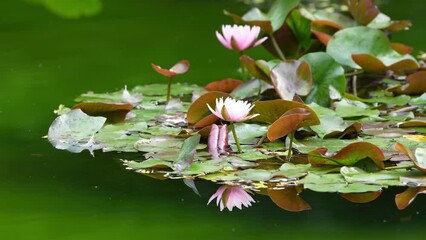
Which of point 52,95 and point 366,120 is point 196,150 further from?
point 52,95

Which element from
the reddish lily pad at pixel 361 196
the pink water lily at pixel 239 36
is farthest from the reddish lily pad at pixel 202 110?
the reddish lily pad at pixel 361 196

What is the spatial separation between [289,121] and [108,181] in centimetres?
50

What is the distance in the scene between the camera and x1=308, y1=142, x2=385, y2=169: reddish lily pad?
96.7 inches

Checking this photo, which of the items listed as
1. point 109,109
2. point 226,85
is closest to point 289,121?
point 109,109

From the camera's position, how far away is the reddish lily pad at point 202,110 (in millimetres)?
2910

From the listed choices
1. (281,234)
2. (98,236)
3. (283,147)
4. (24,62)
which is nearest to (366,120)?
(283,147)

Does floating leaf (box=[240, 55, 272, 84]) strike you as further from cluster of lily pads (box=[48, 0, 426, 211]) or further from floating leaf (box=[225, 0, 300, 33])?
floating leaf (box=[225, 0, 300, 33])

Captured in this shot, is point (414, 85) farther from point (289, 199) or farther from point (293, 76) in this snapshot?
point (289, 199)

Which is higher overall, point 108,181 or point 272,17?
point 272,17

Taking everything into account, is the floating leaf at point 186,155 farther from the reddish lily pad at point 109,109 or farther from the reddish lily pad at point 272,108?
the reddish lily pad at point 109,109

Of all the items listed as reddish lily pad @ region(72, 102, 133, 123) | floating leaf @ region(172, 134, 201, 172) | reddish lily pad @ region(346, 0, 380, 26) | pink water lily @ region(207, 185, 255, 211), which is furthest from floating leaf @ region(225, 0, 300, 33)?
pink water lily @ region(207, 185, 255, 211)

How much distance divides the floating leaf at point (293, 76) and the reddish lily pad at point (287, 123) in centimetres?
43

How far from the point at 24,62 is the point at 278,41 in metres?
1.14

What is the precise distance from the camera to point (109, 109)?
311 cm
